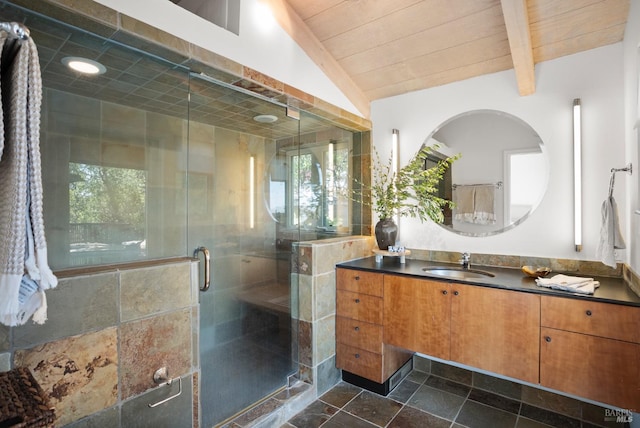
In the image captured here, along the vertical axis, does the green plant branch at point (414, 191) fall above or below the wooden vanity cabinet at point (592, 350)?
above

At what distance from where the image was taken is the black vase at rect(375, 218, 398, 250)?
2689 mm

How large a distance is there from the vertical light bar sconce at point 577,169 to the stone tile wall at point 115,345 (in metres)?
2.40

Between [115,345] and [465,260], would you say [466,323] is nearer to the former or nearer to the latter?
[465,260]

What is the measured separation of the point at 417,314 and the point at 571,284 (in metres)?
0.87

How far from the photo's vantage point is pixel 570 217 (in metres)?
2.19

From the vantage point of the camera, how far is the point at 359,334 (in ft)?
7.98

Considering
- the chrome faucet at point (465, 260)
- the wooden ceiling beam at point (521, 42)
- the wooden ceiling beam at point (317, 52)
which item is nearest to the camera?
the wooden ceiling beam at point (521, 42)

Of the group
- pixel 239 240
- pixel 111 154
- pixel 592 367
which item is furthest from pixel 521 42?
pixel 111 154

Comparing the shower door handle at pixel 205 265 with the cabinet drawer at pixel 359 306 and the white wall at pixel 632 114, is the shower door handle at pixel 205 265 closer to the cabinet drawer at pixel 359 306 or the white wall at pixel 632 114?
the cabinet drawer at pixel 359 306

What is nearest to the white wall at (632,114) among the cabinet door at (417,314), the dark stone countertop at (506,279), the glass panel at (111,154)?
the dark stone countertop at (506,279)

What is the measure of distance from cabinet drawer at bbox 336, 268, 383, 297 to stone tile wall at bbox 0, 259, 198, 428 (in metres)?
1.16

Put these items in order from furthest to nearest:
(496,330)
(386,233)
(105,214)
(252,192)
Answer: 1. (386,233)
2. (252,192)
3. (496,330)
4. (105,214)

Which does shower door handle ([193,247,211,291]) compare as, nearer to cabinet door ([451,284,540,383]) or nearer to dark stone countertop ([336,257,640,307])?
dark stone countertop ([336,257,640,307])

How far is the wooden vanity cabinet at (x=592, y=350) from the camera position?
154 centimetres
